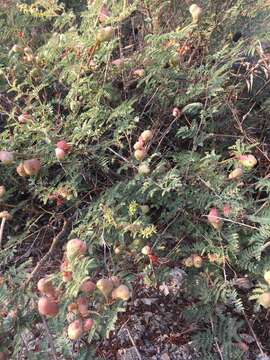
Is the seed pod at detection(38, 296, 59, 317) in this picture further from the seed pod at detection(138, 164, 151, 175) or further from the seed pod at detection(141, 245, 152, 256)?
the seed pod at detection(138, 164, 151, 175)

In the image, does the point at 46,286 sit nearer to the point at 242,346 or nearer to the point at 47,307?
the point at 47,307

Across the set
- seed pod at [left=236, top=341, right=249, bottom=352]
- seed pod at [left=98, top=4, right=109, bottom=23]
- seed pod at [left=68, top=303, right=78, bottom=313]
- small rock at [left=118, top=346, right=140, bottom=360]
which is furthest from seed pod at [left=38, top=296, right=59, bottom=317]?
seed pod at [left=98, top=4, right=109, bottom=23]

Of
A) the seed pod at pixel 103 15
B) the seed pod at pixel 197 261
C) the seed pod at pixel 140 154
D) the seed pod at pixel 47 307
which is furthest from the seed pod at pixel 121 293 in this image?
the seed pod at pixel 103 15

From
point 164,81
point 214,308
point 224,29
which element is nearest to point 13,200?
point 164,81

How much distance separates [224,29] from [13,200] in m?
0.90

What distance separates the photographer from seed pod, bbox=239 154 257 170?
121 cm

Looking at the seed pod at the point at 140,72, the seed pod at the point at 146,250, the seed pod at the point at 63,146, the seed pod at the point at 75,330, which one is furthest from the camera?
the seed pod at the point at 140,72

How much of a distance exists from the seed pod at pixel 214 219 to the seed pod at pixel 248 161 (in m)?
0.14

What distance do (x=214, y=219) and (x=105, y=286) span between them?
1.09 feet

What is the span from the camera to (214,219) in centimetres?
118

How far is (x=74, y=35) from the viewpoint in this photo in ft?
4.62

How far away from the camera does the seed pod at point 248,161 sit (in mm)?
1208

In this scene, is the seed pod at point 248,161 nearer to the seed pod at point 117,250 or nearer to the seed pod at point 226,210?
the seed pod at point 226,210

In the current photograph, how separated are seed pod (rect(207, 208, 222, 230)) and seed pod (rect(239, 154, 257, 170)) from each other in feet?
0.46
